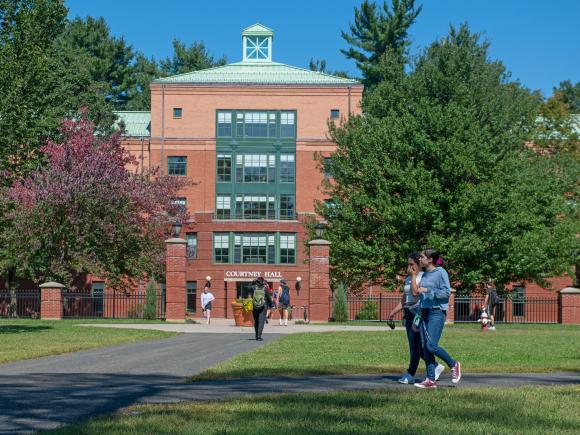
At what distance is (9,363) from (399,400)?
29.3ft

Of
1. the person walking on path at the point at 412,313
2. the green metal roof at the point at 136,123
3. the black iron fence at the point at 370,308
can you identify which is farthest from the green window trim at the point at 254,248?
the person walking on path at the point at 412,313

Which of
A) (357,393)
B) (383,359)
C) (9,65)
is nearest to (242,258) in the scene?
(9,65)

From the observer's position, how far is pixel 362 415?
32.2 ft

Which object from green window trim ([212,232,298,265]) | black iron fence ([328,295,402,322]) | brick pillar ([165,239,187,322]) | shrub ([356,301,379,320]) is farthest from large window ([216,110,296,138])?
brick pillar ([165,239,187,322])

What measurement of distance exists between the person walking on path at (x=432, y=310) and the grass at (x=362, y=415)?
1476 millimetres

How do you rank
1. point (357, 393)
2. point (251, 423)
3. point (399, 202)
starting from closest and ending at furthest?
point (251, 423) < point (357, 393) < point (399, 202)

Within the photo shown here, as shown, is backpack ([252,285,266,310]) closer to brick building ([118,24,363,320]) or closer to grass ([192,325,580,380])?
grass ([192,325,580,380])

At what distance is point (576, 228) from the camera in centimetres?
5212

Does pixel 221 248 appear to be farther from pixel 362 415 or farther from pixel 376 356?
pixel 362 415

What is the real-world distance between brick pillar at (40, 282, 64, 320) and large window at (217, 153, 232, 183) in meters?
26.5

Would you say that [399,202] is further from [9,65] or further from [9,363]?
[9,363]

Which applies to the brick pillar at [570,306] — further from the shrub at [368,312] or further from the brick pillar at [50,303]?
the brick pillar at [50,303]

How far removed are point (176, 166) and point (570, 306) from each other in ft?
101

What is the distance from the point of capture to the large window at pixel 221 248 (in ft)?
218
